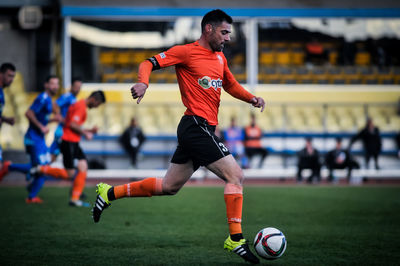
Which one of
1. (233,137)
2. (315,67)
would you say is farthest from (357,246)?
(315,67)

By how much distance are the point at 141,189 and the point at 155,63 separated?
133 centimetres

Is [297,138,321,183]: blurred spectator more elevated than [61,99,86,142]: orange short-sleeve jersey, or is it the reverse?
[61,99,86,142]: orange short-sleeve jersey

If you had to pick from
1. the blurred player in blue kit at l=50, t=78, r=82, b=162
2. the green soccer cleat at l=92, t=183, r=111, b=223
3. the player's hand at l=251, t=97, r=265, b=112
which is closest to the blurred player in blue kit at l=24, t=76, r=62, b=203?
the blurred player in blue kit at l=50, t=78, r=82, b=162

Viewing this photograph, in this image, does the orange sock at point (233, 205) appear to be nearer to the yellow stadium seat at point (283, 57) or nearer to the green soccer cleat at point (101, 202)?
the green soccer cleat at point (101, 202)

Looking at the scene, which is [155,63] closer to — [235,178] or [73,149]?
[235,178]

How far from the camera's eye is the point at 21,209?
10023 millimetres

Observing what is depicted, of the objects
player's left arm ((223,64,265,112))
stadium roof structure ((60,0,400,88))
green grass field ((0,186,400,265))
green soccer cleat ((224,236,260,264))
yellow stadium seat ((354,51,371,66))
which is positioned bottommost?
green grass field ((0,186,400,265))

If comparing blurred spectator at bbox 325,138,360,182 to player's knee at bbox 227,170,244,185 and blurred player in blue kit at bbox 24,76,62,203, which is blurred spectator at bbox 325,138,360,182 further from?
player's knee at bbox 227,170,244,185

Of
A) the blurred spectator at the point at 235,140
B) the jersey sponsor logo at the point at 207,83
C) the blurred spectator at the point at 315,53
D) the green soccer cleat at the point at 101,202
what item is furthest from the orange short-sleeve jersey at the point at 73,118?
the blurred spectator at the point at 315,53

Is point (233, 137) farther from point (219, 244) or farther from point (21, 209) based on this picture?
point (219, 244)

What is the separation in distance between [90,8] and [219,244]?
1679cm

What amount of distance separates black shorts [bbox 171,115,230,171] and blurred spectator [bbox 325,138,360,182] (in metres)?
13.0

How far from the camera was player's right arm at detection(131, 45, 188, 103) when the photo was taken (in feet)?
17.1

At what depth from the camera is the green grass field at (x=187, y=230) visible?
19.1 feet
